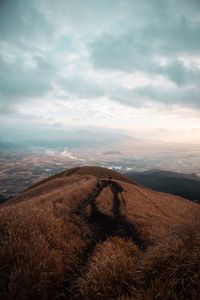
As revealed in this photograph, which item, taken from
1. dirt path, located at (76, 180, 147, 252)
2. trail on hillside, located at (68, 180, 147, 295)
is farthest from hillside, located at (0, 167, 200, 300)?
dirt path, located at (76, 180, 147, 252)

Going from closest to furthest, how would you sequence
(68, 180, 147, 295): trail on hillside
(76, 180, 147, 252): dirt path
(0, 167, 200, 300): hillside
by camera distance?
1. (0, 167, 200, 300): hillside
2. (68, 180, 147, 295): trail on hillside
3. (76, 180, 147, 252): dirt path

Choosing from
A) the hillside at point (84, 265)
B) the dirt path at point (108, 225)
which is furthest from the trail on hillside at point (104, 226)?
the hillside at point (84, 265)

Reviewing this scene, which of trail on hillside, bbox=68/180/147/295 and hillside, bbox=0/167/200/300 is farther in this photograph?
trail on hillside, bbox=68/180/147/295

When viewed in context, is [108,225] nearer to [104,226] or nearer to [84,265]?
[104,226]

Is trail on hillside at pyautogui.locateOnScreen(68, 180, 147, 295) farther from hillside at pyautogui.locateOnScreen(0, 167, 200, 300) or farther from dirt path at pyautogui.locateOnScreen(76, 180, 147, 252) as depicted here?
hillside at pyautogui.locateOnScreen(0, 167, 200, 300)

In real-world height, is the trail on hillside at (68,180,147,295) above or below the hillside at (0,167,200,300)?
below

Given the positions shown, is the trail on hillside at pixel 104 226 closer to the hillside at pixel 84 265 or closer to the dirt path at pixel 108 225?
the dirt path at pixel 108 225

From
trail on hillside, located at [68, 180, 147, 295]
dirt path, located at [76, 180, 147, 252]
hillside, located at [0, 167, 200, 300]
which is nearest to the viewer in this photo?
hillside, located at [0, 167, 200, 300]

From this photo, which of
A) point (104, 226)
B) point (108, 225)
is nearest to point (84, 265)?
point (104, 226)

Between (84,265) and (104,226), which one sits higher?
(84,265)

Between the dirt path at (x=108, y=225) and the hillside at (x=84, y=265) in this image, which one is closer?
the hillside at (x=84, y=265)

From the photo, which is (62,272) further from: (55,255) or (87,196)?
(87,196)
